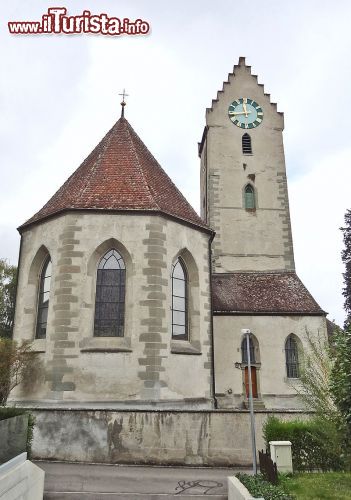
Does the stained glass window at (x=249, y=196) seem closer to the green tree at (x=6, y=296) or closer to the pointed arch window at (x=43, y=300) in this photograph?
the pointed arch window at (x=43, y=300)

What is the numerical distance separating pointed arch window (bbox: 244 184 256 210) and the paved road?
16.7 meters

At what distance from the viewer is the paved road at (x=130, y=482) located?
8.95m

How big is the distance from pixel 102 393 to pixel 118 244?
4.84m

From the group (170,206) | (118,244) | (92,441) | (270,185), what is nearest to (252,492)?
(92,441)

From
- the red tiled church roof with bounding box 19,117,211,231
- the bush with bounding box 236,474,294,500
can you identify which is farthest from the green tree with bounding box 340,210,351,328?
the bush with bounding box 236,474,294,500

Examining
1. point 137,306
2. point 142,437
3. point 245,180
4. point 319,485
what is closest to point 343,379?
point 319,485

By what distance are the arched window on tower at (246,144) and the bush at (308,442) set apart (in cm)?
1849

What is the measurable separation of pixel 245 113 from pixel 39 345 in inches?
751

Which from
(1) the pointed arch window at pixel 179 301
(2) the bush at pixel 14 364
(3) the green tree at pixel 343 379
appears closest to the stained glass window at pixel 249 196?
(1) the pointed arch window at pixel 179 301

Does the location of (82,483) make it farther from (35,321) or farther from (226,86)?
(226,86)

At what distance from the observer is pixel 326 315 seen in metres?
21.0

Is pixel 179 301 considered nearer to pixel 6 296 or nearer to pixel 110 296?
pixel 110 296

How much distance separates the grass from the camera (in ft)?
25.7

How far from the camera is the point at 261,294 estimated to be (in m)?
21.9
